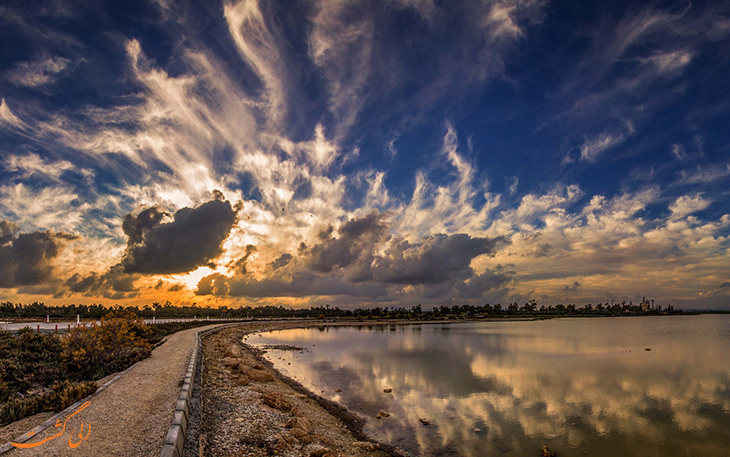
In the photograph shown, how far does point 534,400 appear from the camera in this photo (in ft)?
77.4

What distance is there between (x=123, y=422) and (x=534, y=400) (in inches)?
901

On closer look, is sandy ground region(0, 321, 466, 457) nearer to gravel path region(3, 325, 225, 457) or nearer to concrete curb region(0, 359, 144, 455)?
gravel path region(3, 325, 225, 457)

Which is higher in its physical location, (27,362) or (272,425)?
(27,362)

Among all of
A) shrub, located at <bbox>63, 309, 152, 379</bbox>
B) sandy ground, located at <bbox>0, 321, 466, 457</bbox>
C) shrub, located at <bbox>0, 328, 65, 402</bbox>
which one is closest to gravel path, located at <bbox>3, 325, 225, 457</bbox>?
sandy ground, located at <bbox>0, 321, 466, 457</bbox>

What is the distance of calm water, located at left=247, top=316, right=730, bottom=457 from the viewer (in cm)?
1638

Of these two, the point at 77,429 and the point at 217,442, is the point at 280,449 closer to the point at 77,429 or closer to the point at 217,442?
the point at 217,442

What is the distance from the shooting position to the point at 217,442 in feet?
40.0

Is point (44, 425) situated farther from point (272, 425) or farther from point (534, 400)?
point (534, 400)

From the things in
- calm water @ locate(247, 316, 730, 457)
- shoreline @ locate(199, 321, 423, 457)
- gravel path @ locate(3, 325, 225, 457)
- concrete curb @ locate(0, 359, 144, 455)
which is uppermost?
concrete curb @ locate(0, 359, 144, 455)

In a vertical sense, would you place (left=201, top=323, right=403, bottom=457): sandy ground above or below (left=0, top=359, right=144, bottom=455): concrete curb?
below

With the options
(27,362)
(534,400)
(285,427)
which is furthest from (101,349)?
(534,400)

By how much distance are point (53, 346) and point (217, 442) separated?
17631 millimetres

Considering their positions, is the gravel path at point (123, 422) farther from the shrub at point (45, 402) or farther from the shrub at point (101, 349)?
the shrub at point (101, 349)

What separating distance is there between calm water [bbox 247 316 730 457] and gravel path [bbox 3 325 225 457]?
952cm
